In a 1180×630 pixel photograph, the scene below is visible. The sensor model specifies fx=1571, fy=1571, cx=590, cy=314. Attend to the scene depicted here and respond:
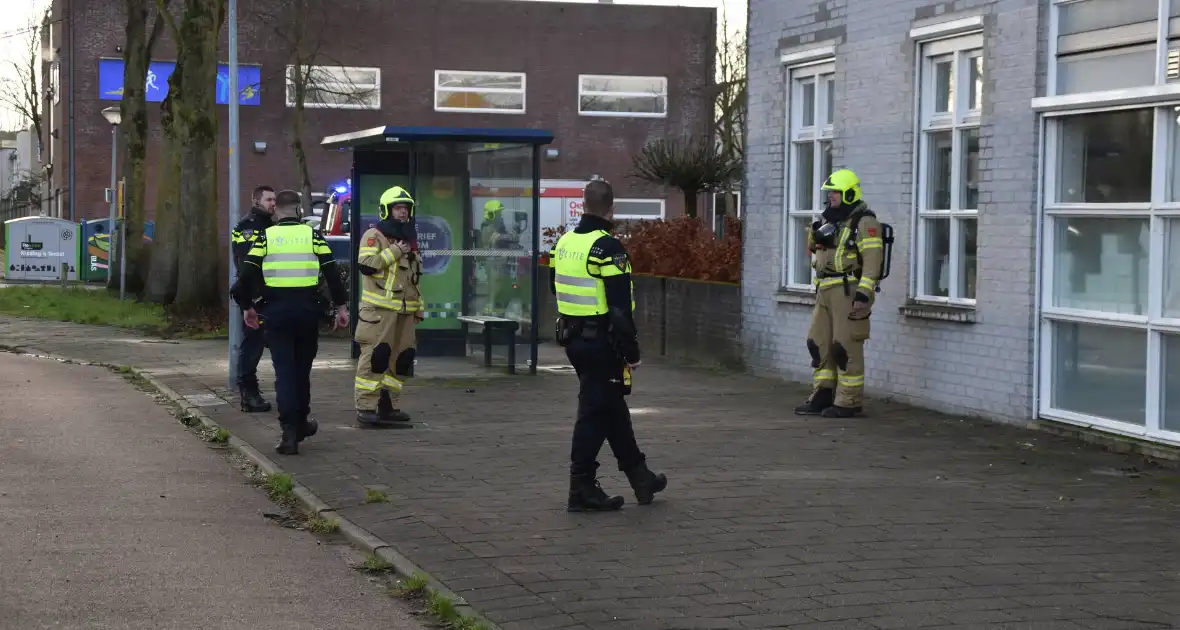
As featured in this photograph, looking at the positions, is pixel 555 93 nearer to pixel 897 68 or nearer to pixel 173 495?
pixel 897 68

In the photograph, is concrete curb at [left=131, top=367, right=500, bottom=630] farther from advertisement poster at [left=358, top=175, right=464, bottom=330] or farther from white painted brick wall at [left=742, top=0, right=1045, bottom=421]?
white painted brick wall at [left=742, top=0, right=1045, bottom=421]

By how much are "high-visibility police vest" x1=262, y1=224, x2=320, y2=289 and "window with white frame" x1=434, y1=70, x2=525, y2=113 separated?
126ft

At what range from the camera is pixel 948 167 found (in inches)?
521

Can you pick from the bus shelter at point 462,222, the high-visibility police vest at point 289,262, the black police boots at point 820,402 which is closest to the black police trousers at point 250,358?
the high-visibility police vest at point 289,262

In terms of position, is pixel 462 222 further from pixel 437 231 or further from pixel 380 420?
pixel 380 420

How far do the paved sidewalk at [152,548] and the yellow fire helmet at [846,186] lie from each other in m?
5.19

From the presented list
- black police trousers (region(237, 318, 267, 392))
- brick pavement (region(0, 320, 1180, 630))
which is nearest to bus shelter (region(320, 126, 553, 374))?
black police trousers (region(237, 318, 267, 392))

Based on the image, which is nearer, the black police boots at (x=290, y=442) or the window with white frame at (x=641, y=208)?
the black police boots at (x=290, y=442)

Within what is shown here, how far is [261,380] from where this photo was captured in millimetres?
15812

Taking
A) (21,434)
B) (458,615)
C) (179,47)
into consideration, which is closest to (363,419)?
(21,434)

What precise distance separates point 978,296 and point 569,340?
5158 mm

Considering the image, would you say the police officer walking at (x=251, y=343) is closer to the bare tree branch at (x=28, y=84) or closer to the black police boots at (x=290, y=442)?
the black police boots at (x=290, y=442)

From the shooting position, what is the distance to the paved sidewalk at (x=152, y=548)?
20.7ft

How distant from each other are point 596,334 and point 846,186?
4.68 meters
